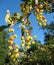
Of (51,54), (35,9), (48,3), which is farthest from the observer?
(51,54)

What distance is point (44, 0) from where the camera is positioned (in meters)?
2.39

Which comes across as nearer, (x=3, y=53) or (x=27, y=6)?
(x=27, y=6)

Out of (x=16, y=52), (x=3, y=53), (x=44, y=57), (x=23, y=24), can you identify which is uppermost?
(x=23, y=24)

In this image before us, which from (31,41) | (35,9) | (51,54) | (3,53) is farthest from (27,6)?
(3,53)

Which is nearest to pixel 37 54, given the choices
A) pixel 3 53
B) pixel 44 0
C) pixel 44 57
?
pixel 44 57

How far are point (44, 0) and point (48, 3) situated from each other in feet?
0.24

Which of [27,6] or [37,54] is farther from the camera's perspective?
[37,54]

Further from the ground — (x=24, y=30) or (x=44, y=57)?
(x=24, y=30)

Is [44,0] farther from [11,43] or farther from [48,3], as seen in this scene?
[11,43]

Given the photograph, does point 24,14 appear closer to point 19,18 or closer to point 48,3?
A: point 19,18

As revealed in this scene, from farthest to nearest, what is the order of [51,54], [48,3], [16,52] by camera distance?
[51,54] → [48,3] → [16,52]

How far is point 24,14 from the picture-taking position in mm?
1978

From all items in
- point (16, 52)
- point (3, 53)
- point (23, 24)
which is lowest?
point (3, 53)

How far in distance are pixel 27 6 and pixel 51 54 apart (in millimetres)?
12150
